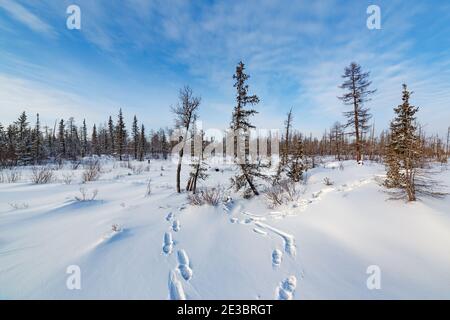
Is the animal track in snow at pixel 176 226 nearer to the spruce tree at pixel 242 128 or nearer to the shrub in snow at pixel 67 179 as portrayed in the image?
the spruce tree at pixel 242 128

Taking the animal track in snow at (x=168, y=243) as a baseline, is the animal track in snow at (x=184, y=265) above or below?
below

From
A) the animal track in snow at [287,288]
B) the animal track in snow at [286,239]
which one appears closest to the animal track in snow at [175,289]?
the animal track in snow at [287,288]

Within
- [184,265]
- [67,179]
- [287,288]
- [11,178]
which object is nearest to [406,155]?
[287,288]

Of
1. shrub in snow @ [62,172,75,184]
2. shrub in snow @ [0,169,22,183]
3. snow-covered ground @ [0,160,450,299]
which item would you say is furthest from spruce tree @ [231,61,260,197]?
shrub in snow @ [0,169,22,183]

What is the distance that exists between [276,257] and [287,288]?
926 mm

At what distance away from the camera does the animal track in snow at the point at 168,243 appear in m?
4.36

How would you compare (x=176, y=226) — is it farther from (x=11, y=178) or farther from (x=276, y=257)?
(x=11, y=178)

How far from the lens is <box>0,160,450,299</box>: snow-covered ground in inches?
125

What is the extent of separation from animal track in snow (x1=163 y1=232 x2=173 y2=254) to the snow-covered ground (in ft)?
0.07

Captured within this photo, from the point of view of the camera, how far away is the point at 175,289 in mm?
3160

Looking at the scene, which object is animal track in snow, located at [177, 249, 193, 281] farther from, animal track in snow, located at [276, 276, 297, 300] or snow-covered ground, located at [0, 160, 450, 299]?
animal track in snow, located at [276, 276, 297, 300]

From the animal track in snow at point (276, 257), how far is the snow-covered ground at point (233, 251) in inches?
0.8

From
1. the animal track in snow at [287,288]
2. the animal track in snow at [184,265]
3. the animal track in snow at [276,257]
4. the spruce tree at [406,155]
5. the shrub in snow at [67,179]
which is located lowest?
the animal track in snow at [287,288]
